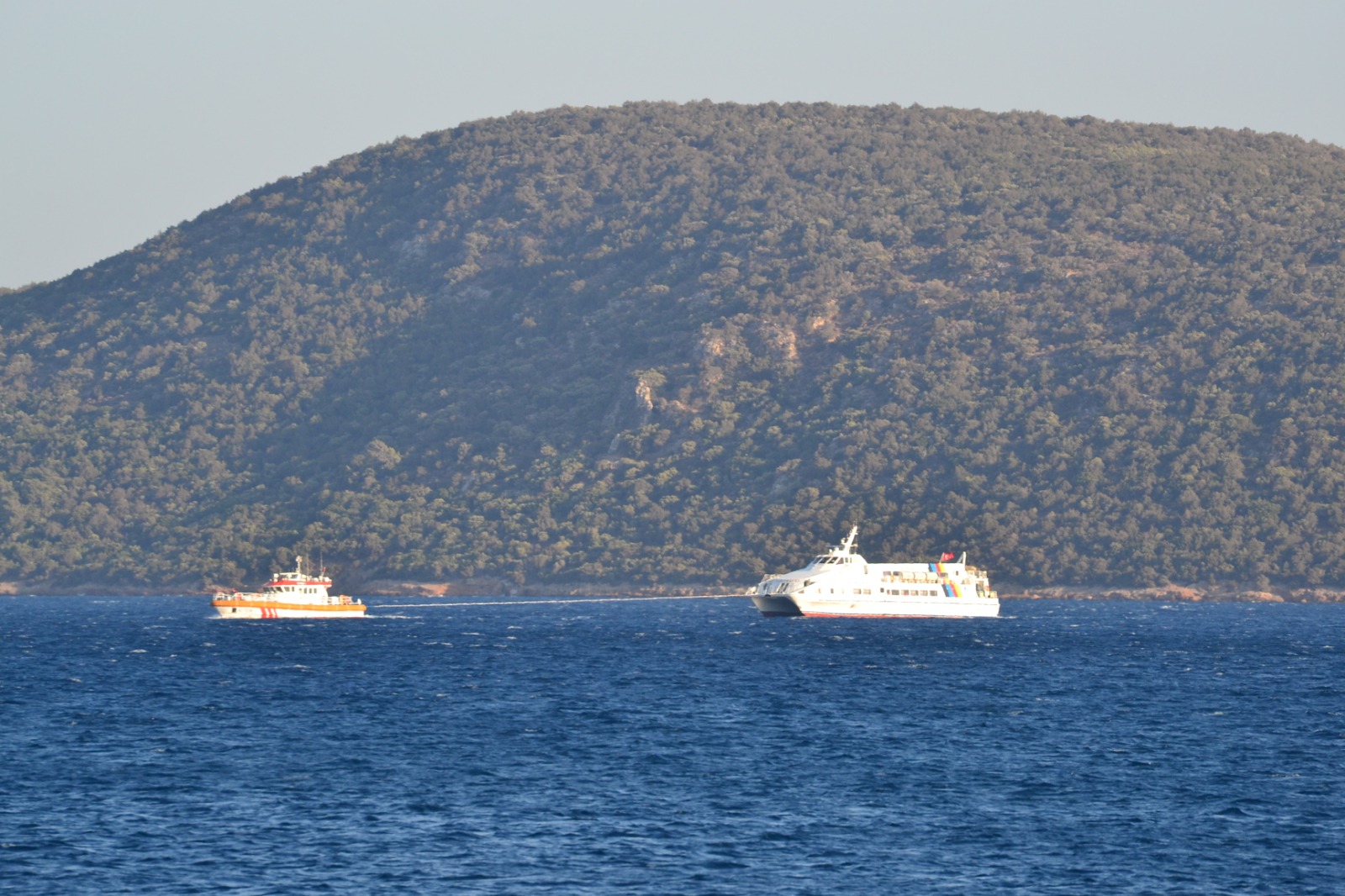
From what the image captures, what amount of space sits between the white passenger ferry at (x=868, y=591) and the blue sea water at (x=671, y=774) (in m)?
44.1

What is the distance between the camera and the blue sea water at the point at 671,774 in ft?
183

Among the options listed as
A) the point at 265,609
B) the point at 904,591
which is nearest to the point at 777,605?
the point at 904,591

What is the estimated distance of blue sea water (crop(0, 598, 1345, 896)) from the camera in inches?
2201

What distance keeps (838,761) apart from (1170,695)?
3558 cm

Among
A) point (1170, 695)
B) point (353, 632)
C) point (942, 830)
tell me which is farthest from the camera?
point (353, 632)

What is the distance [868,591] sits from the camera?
17950cm

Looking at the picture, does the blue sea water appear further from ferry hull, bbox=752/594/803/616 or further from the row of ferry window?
the row of ferry window

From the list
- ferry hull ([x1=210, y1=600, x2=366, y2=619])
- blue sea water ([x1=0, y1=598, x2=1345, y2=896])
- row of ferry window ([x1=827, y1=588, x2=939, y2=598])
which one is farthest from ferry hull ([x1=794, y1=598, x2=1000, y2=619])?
ferry hull ([x1=210, y1=600, x2=366, y2=619])

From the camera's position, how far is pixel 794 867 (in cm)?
5631

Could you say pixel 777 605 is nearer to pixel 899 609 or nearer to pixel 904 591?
pixel 899 609

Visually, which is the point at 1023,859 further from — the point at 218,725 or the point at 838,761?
the point at 218,725

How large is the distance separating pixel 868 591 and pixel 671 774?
107684 mm

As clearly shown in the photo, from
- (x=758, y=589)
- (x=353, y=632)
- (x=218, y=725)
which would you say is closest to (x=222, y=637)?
(x=353, y=632)

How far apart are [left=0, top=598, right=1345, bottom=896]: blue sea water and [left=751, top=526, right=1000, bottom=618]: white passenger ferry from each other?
44114 millimetres
